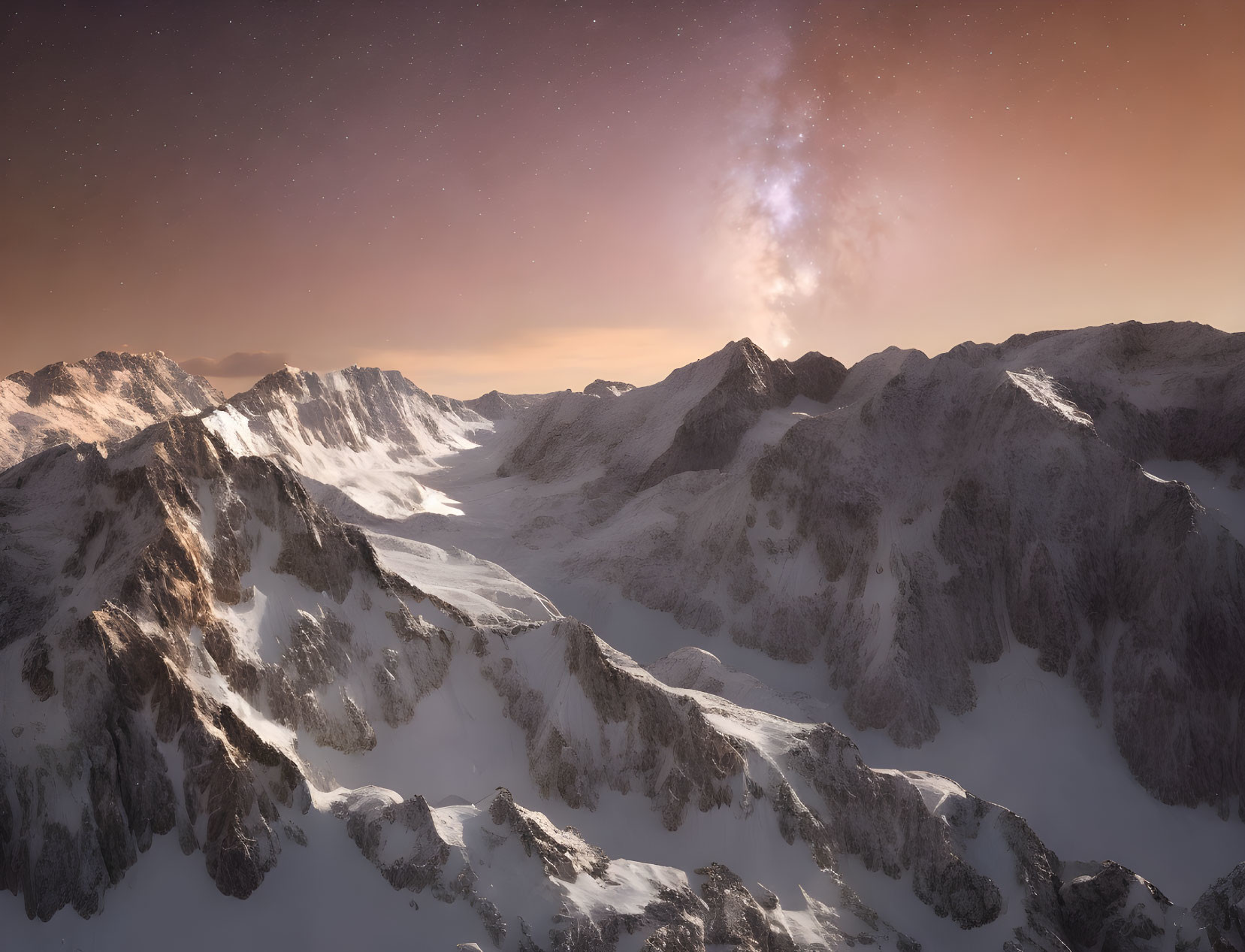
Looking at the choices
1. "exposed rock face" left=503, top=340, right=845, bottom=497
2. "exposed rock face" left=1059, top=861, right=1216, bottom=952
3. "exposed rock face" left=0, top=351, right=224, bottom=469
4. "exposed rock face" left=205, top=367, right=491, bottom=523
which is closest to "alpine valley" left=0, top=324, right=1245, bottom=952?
"exposed rock face" left=1059, top=861, right=1216, bottom=952

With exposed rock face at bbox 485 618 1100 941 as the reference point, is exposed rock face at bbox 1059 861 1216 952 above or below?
below

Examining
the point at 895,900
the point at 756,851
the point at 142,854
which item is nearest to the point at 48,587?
the point at 142,854

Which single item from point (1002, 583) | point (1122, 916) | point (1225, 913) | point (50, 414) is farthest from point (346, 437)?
point (1225, 913)

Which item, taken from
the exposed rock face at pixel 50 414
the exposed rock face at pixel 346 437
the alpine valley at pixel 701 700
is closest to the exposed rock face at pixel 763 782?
the alpine valley at pixel 701 700

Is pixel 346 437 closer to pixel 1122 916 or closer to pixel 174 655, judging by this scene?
pixel 174 655

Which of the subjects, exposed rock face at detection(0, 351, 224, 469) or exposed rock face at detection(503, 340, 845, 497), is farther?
A: exposed rock face at detection(0, 351, 224, 469)

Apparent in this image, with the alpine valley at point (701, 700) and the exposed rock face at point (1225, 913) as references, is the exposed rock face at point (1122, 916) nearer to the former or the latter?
the alpine valley at point (701, 700)

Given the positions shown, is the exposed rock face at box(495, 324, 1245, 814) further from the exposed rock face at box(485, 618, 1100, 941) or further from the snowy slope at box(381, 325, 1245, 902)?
the exposed rock face at box(485, 618, 1100, 941)
